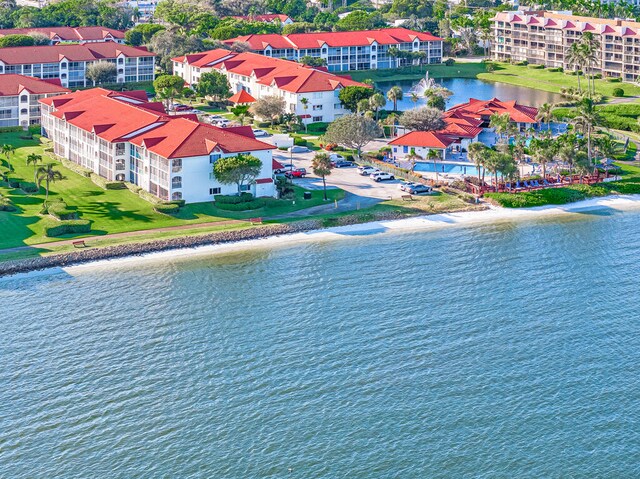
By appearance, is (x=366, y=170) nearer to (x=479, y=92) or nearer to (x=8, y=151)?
(x=8, y=151)

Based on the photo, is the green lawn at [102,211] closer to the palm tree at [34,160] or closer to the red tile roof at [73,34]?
the palm tree at [34,160]

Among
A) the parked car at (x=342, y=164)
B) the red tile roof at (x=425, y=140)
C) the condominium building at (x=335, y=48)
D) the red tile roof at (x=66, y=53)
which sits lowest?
the parked car at (x=342, y=164)

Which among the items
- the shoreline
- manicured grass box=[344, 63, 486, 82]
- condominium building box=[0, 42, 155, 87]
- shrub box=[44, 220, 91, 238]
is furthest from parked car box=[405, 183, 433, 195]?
manicured grass box=[344, 63, 486, 82]

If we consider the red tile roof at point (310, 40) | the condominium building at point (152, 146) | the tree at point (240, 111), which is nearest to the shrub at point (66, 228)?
the condominium building at point (152, 146)

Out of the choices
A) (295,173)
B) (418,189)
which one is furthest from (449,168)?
(295,173)

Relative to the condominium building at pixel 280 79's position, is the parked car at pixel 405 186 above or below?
below

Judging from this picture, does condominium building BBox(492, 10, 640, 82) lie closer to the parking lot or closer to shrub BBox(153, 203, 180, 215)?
the parking lot

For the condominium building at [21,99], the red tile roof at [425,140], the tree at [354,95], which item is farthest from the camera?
the tree at [354,95]
